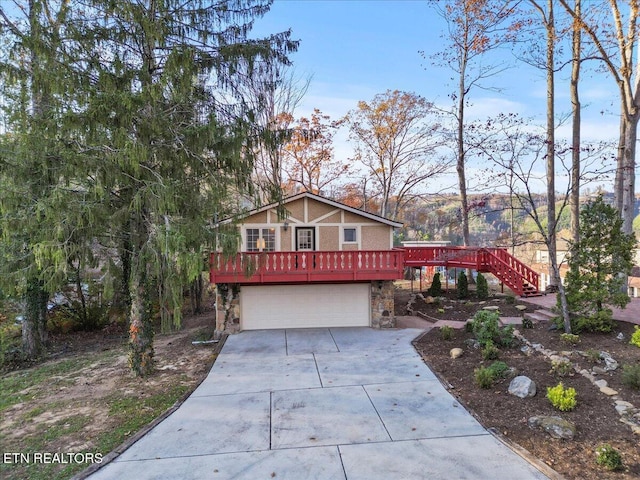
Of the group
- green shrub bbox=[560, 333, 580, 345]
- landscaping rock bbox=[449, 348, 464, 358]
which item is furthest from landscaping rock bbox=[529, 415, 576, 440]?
green shrub bbox=[560, 333, 580, 345]

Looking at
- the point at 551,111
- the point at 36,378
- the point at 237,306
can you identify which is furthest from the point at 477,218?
the point at 36,378

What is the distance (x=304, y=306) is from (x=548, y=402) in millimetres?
7395

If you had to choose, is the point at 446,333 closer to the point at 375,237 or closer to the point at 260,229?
the point at 375,237

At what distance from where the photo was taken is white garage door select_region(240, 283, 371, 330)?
11555 millimetres

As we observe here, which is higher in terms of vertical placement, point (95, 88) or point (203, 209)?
point (95, 88)

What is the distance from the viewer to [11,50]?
618 centimetres

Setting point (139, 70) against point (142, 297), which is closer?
point (139, 70)

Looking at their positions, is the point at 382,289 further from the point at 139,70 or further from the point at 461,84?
the point at 461,84

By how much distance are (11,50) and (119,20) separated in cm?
188

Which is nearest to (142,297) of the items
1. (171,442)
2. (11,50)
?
(171,442)

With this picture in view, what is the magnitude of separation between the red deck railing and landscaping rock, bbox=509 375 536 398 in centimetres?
512

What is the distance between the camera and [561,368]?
21.1 ft

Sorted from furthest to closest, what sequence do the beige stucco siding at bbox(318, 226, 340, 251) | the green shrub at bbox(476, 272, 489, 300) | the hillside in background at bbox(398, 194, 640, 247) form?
the green shrub at bbox(476, 272, 489, 300)
the beige stucco siding at bbox(318, 226, 340, 251)
the hillside in background at bbox(398, 194, 640, 247)

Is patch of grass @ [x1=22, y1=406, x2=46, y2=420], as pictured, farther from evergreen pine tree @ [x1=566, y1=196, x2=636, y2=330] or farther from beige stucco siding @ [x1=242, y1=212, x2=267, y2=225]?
evergreen pine tree @ [x1=566, y1=196, x2=636, y2=330]
